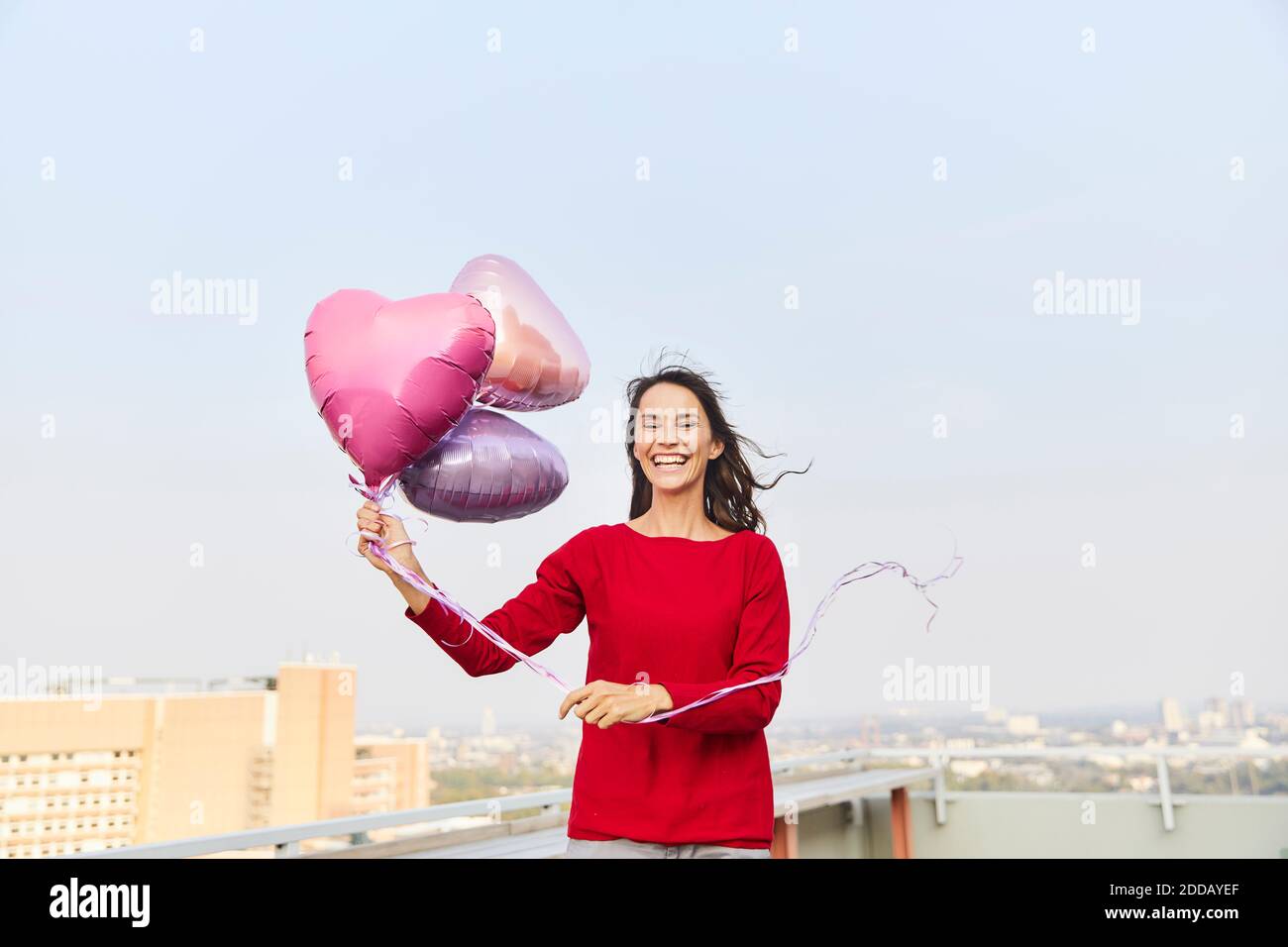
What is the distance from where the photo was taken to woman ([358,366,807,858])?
40.1 inches

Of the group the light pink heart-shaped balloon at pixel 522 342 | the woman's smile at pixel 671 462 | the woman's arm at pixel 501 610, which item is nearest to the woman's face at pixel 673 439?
the woman's smile at pixel 671 462

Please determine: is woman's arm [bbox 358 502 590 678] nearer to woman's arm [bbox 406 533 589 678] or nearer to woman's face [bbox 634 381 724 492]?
woman's arm [bbox 406 533 589 678]

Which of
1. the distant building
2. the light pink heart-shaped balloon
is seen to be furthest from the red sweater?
the distant building

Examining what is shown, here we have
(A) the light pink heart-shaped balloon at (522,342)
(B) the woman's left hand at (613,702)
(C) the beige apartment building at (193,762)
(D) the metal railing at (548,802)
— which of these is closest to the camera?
(B) the woman's left hand at (613,702)

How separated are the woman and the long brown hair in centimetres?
1

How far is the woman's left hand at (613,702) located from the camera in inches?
36.7

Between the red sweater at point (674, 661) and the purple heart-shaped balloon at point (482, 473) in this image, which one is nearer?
the red sweater at point (674, 661)

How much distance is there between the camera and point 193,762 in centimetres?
1396

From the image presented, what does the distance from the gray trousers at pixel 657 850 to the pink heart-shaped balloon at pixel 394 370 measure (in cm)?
50

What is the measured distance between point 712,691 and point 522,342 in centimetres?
73

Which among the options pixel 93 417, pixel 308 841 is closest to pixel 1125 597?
pixel 308 841

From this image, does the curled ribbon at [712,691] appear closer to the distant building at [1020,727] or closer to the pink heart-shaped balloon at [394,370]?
the pink heart-shaped balloon at [394,370]

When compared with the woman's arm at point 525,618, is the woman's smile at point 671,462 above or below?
above

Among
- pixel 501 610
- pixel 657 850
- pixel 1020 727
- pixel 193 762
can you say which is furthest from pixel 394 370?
pixel 193 762
